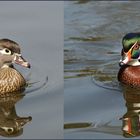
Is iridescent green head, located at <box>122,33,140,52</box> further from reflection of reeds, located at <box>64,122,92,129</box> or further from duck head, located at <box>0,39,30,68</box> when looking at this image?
reflection of reeds, located at <box>64,122,92,129</box>

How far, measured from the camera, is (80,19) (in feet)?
43.8

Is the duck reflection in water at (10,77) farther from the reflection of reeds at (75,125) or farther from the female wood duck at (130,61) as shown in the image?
the female wood duck at (130,61)

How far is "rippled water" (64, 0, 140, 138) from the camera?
8281mm

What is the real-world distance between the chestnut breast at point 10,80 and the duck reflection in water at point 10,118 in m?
0.10

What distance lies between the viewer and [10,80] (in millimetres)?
9531

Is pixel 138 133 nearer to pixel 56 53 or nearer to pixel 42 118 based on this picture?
pixel 42 118

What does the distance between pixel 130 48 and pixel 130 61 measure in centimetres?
21

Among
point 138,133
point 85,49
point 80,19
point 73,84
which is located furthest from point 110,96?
point 80,19

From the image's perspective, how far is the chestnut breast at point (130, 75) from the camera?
9547 mm

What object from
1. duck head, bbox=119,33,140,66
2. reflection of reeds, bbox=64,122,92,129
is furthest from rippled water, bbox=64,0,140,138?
duck head, bbox=119,33,140,66

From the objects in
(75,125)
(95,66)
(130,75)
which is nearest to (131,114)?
(75,125)

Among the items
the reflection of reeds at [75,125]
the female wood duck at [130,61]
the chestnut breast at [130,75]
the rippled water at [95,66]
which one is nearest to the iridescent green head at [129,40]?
the female wood duck at [130,61]

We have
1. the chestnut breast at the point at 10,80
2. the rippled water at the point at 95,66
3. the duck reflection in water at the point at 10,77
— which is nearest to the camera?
the rippled water at the point at 95,66

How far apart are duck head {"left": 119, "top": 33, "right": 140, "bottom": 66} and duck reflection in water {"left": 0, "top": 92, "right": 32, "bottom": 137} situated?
4.68 ft
